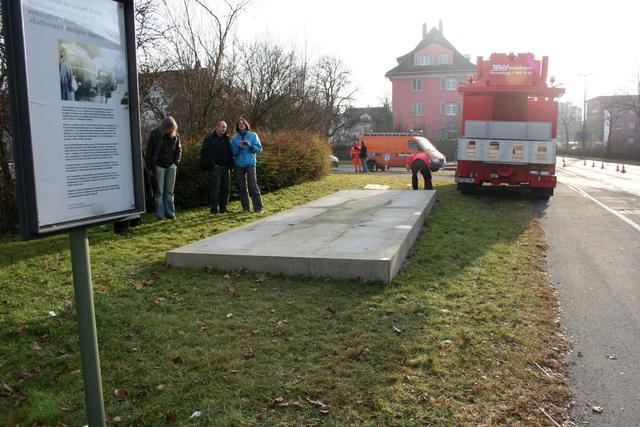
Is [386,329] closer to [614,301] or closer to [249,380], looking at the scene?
[249,380]

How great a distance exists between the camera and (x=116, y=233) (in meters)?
8.63

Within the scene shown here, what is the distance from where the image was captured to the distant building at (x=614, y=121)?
2914 inches

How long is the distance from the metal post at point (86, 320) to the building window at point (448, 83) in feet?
214

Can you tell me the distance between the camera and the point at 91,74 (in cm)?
261

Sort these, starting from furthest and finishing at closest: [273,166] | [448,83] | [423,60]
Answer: [423,60] < [448,83] < [273,166]

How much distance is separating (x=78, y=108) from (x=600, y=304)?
5564 millimetres

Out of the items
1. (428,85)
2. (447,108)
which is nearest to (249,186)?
(447,108)

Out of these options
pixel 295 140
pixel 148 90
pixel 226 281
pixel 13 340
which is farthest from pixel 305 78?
pixel 13 340

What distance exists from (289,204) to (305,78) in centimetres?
1273

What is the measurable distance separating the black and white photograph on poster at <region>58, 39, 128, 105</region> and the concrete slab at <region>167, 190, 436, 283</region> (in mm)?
3661

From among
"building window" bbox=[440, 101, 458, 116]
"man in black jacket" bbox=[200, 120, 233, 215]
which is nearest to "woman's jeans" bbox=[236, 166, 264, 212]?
"man in black jacket" bbox=[200, 120, 233, 215]

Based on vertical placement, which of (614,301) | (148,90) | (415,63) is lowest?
(614,301)

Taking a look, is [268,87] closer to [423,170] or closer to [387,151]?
[423,170]

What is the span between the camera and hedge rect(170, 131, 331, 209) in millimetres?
11594
